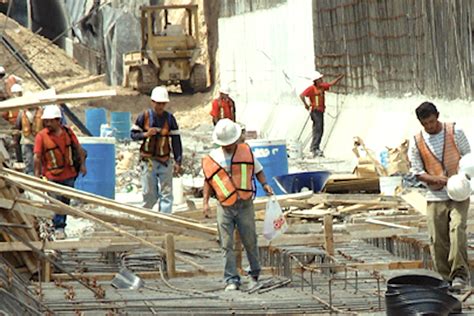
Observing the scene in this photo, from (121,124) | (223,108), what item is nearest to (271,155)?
(223,108)

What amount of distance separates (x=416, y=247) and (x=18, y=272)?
3.94m

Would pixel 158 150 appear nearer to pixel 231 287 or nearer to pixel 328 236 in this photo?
pixel 328 236

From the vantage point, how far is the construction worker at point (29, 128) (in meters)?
21.2

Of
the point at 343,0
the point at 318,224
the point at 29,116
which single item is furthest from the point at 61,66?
the point at 318,224

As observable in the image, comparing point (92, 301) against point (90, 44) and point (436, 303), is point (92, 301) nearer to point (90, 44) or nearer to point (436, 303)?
point (436, 303)

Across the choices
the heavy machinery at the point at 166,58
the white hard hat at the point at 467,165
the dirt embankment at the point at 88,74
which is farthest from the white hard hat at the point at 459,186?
the heavy machinery at the point at 166,58

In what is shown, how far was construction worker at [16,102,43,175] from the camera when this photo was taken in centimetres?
2123

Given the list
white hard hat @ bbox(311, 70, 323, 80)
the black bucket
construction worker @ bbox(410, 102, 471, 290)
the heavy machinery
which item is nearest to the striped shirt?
construction worker @ bbox(410, 102, 471, 290)

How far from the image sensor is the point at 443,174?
12.8 meters

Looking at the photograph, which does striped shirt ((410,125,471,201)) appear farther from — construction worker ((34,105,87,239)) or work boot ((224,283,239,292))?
construction worker ((34,105,87,239))

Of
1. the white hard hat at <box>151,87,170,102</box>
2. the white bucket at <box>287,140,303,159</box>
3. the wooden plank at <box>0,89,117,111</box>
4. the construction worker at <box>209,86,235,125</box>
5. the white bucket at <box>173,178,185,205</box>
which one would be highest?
the wooden plank at <box>0,89,117,111</box>

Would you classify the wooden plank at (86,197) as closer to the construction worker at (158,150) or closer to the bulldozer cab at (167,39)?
the construction worker at (158,150)

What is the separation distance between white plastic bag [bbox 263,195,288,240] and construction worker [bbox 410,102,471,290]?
5.27 feet

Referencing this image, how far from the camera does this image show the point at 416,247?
1509 cm
